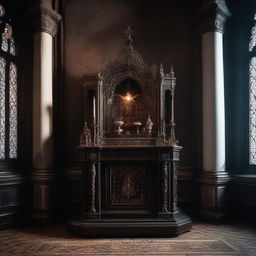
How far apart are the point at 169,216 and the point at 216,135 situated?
5.66 ft

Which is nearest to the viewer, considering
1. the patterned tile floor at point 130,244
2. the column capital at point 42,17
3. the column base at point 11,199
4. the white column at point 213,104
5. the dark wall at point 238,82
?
the patterned tile floor at point 130,244

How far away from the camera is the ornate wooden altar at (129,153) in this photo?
17.3 feet

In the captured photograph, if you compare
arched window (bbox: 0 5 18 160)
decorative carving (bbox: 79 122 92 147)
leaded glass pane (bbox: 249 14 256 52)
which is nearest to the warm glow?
decorative carving (bbox: 79 122 92 147)

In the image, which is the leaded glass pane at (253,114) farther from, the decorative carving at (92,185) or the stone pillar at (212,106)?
the decorative carving at (92,185)

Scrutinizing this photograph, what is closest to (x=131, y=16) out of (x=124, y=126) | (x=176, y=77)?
(x=176, y=77)

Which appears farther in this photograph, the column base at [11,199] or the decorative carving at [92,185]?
the column base at [11,199]

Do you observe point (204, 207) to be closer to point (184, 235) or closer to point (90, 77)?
point (184, 235)

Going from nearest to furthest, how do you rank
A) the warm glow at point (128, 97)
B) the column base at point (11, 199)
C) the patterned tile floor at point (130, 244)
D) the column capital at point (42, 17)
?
the patterned tile floor at point (130, 244) < the column base at point (11, 199) < the column capital at point (42, 17) < the warm glow at point (128, 97)

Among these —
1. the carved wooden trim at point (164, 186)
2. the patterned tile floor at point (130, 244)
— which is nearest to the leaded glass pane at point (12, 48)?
the patterned tile floor at point (130, 244)

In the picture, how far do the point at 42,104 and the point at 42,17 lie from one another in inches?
59.0

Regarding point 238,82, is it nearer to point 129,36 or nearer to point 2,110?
point 129,36

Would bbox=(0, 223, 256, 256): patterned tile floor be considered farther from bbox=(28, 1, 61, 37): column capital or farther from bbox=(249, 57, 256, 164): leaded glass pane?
bbox=(28, 1, 61, 37): column capital

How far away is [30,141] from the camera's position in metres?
6.32

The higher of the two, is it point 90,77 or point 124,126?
point 90,77
